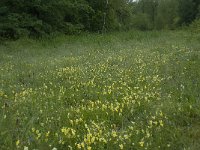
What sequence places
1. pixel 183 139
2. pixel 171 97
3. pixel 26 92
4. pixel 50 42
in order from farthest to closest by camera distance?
pixel 50 42
pixel 26 92
pixel 171 97
pixel 183 139

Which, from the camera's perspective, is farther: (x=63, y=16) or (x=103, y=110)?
(x=63, y=16)

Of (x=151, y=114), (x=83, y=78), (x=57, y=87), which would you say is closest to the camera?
(x=151, y=114)

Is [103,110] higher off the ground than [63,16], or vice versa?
[103,110]

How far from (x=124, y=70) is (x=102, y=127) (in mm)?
6261

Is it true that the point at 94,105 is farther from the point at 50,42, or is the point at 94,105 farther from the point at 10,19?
the point at 10,19

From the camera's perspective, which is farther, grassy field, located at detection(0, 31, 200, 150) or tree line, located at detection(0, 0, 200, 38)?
tree line, located at detection(0, 0, 200, 38)

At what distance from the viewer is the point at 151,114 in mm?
7176

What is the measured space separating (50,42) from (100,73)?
17953 millimetres

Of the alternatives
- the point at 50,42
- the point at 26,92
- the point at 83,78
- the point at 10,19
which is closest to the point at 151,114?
the point at 26,92

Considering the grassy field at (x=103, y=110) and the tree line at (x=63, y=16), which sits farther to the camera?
the tree line at (x=63, y=16)

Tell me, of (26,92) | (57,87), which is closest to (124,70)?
(57,87)

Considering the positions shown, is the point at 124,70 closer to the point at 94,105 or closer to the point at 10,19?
the point at 94,105

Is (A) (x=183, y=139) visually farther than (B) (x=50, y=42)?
No

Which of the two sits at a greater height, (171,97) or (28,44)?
(171,97)
